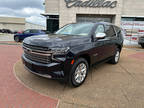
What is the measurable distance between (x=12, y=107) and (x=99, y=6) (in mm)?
14379

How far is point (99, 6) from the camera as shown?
1345cm

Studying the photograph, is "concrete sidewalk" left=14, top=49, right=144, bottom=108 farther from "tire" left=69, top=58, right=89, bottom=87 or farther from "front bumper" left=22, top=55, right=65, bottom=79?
"front bumper" left=22, top=55, right=65, bottom=79

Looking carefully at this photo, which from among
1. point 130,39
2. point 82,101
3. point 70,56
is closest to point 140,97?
point 82,101

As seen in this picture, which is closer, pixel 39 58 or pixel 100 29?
pixel 39 58

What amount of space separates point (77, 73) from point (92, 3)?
13.1 meters

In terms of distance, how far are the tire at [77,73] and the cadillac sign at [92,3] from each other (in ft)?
41.5

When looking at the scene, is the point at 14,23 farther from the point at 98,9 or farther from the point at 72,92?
the point at 72,92

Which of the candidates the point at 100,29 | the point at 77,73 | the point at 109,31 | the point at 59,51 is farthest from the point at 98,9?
the point at 59,51

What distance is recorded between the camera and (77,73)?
9.17 ft

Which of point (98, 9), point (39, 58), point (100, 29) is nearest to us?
point (39, 58)

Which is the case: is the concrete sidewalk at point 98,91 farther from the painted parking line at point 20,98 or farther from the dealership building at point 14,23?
the dealership building at point 14,23

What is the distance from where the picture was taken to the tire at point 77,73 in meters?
2.57

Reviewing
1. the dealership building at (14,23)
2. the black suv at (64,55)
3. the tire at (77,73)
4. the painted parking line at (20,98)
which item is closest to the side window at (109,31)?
the black suv at (64,55)

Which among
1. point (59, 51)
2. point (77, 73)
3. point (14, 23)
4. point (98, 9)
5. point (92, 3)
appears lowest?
point (77, 73)
